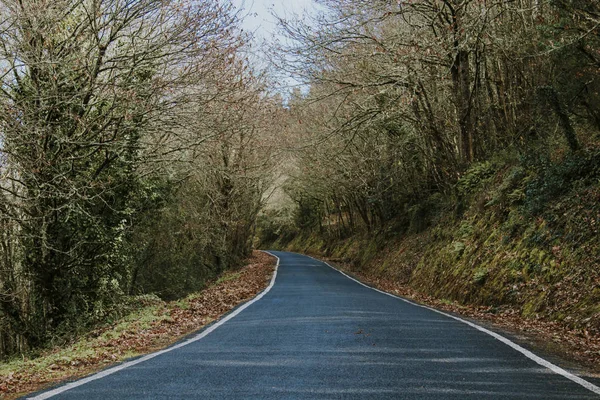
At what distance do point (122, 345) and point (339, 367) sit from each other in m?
4.27

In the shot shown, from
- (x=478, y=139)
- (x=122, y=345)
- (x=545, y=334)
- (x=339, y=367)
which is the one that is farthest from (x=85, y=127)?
(x=478, y=139)

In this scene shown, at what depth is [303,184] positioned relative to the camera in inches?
1614

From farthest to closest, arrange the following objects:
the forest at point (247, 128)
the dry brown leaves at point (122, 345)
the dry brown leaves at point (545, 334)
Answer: the forest at point (247, 128) < the dry brown leaves at point (545, 334) < the dry brown leaves at point (122, 345)

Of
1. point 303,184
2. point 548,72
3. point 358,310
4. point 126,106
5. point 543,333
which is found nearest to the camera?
point 543,333

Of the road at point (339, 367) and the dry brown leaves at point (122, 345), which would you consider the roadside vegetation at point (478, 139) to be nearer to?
the road at point (339, 367)

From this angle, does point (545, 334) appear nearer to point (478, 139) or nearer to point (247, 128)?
point (247, 128)

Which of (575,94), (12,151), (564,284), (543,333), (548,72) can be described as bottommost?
(543,333)

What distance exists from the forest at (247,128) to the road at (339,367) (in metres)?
3.24

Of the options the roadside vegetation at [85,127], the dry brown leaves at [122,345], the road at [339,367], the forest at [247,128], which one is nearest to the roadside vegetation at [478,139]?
the forest at [247,128]

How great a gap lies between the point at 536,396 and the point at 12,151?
10.9 meters

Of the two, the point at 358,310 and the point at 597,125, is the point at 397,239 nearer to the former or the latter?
the point at 597,125

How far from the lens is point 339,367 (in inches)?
225

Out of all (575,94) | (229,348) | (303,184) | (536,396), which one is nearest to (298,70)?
(575,94)

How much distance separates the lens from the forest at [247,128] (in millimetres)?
11094
